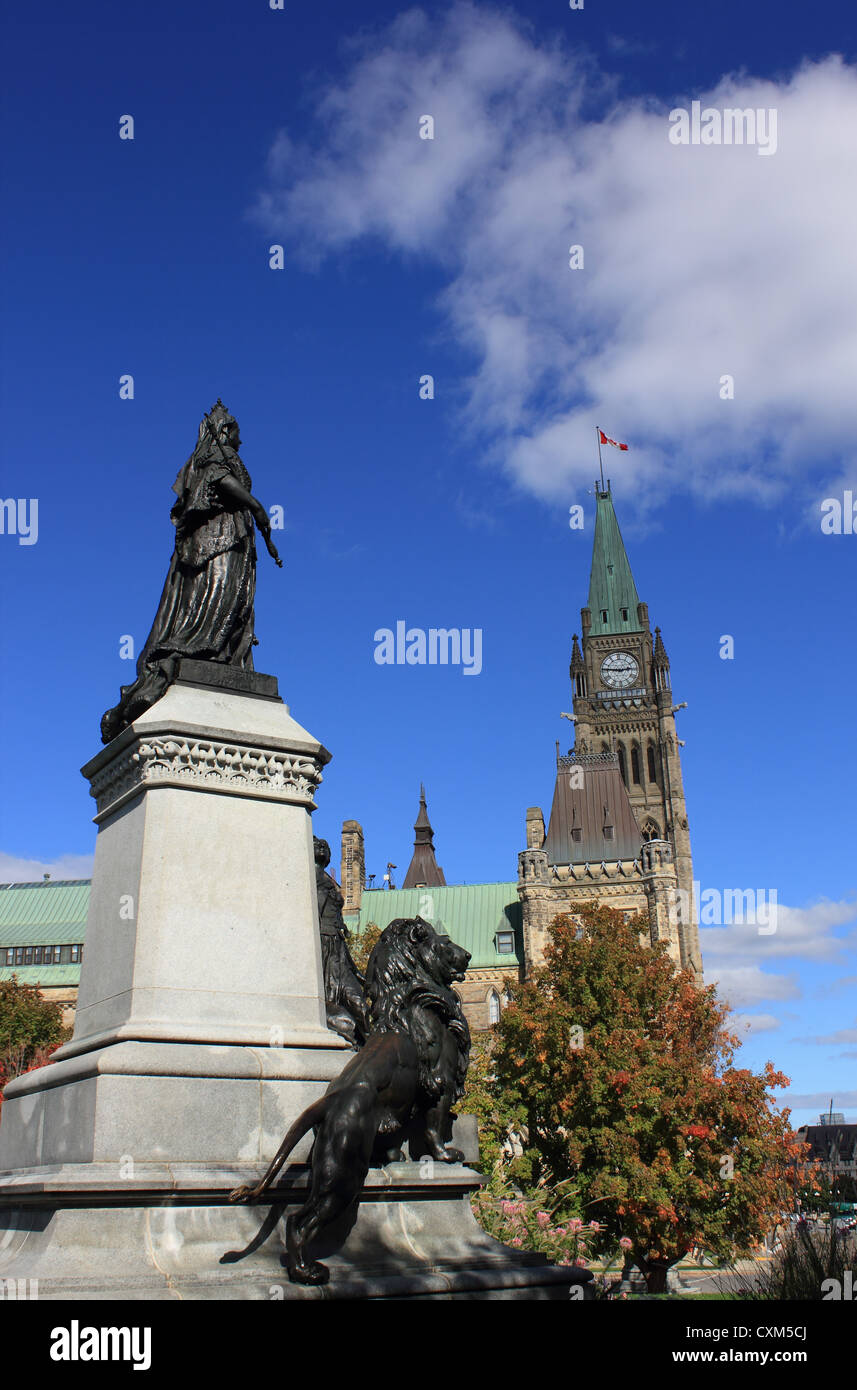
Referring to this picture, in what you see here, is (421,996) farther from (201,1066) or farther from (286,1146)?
(286,1146)

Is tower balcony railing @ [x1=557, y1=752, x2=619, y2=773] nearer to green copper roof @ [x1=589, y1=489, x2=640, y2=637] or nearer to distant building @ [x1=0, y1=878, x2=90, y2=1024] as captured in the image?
green copper roof @ [x1=589, y1=489, x2=640, y2=637]

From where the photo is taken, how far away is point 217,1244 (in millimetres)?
5824

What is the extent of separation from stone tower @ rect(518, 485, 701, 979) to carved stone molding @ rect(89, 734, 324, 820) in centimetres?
5902

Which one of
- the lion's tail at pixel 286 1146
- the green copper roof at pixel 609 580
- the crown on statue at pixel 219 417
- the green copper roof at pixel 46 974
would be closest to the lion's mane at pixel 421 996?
the lion's tail at pixel 286 1146

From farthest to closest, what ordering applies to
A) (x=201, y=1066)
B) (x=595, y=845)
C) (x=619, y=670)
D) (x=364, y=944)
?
1. (x=619, y=670)
2. (x=595, y=845)
3. (x=364, y=944)
4. (x=201, y=1066)

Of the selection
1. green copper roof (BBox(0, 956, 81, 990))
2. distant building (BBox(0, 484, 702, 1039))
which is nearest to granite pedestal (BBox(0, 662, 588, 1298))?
distant building (BBox(0, 484, 702, 1039))

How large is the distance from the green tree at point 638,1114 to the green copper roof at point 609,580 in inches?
3262

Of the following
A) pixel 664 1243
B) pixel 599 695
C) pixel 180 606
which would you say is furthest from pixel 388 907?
pixel 180 606

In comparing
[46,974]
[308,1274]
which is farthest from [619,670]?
[308,1274]

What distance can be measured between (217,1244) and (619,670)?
108308 mm

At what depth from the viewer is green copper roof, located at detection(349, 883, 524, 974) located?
259 ft

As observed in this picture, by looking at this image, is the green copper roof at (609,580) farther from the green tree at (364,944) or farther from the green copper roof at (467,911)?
the green tree at (364,944)

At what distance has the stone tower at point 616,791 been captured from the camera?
73.6 meters
